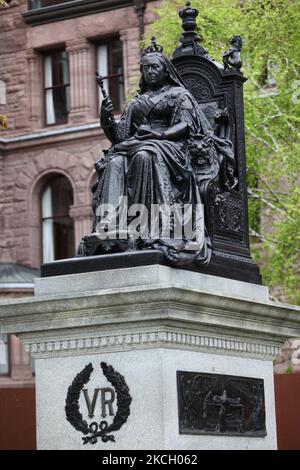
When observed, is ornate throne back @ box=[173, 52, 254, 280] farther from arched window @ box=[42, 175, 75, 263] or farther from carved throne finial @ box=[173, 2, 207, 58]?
arched window @ box=[42, 175, 75, 263]

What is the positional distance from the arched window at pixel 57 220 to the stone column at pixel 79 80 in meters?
2.14

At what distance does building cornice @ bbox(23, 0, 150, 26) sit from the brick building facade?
31mm

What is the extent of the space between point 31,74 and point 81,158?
3.39 metres

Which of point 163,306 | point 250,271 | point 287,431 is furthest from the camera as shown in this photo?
point 287,431

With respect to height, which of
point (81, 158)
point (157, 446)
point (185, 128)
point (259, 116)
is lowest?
point (157, 446)

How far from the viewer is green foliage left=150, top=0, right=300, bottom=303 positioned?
1092 inches

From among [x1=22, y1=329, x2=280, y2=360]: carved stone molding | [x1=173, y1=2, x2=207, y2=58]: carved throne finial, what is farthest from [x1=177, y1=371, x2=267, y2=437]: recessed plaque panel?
[x1=173, y1=2, x2=207, y2=58]: carved throne finial

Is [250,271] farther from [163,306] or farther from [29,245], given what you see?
[29,245]

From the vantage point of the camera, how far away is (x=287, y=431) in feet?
87.0

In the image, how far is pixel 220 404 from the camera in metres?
12.6

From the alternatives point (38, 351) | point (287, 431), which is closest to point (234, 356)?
point (38, 351)

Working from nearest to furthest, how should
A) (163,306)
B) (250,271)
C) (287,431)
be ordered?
(163,306) < (250,271) < (287,431)

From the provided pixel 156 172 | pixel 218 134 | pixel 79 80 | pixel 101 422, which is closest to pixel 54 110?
pixel 79 80

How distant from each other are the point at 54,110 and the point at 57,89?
68cm
